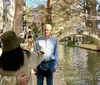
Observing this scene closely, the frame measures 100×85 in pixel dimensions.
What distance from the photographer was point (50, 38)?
675cm

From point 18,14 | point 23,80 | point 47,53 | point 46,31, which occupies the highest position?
point 18,14

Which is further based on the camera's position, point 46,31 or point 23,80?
point 46,31

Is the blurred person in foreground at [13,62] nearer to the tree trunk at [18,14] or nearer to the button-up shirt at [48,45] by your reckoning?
the button-up shirt at [48,45]

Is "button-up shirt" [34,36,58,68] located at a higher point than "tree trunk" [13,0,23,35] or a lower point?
lower

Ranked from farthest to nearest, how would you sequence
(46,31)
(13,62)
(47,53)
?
(47,53), (46,31), (13,62)

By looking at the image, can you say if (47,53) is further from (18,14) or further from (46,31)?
(18,14)

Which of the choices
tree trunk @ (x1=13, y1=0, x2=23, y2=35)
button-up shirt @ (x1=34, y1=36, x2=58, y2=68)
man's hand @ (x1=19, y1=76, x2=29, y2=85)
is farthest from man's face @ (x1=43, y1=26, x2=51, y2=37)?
man's hand @ (x1=19, y1=76, x2=29, y2=85)

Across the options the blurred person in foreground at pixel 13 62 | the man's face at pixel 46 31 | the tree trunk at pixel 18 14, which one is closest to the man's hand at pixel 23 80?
the blurred person in foreground at pixel 13 62

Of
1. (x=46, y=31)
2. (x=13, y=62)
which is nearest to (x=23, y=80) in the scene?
(x=13, y=62)

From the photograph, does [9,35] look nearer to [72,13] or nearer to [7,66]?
[7,66]

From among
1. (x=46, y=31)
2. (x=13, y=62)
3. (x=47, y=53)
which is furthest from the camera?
(x=47, y=53)

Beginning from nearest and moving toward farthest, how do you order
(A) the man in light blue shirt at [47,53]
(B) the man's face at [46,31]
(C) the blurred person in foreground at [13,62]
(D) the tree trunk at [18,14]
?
(C) the blurred person in foreground at [13,62] → (B) the man's face at [46,31] → (A) the man in light blue shirt at [47,53] → (D) the tree trunk at [18,14]

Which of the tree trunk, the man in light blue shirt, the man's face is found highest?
the tree trunk

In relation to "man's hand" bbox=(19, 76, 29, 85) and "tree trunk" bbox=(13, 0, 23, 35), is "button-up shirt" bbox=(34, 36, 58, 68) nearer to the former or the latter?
"tree trunk" bbox=(13, 0, 23, 35)
